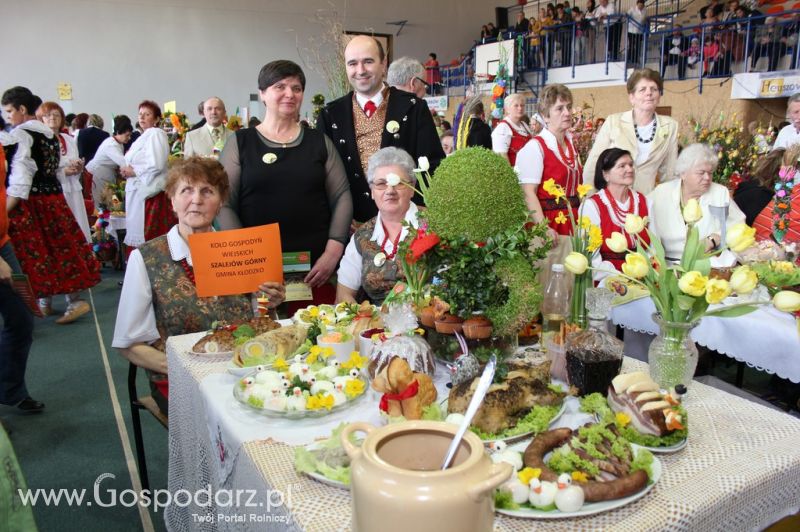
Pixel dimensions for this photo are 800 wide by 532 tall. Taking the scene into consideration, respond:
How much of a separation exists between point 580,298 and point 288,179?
1.50m

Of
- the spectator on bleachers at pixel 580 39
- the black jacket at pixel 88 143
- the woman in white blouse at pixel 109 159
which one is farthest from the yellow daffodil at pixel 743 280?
the spectator on bleachers at pixel 580 39

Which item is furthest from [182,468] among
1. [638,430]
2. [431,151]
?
[431,151]

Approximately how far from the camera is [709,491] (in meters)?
1.01

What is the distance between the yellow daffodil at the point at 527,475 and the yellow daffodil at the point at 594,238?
69cm

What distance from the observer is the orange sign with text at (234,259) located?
6.08 ft

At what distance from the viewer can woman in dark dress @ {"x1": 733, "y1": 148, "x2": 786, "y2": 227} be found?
12.4ft

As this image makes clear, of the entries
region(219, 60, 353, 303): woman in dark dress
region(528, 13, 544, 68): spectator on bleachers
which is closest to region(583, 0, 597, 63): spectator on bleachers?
region(528, 13, 544, 68): spectator on bleachers

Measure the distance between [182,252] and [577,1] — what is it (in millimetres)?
17042

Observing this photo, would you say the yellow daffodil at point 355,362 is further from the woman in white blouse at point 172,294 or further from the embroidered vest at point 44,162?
the embroidered vest at point 44,162

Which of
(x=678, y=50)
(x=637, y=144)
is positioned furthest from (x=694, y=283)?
(x=678, y=50)

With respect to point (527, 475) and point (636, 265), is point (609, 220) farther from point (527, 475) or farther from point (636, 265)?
point (527, 475)

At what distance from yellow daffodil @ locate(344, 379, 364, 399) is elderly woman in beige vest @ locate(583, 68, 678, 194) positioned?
290cm

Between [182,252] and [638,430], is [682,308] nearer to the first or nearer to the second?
[638,430]

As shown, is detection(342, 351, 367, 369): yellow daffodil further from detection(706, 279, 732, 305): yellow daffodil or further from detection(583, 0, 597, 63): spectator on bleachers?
detection(583, 0, 597, 63): spectator on bleachers
